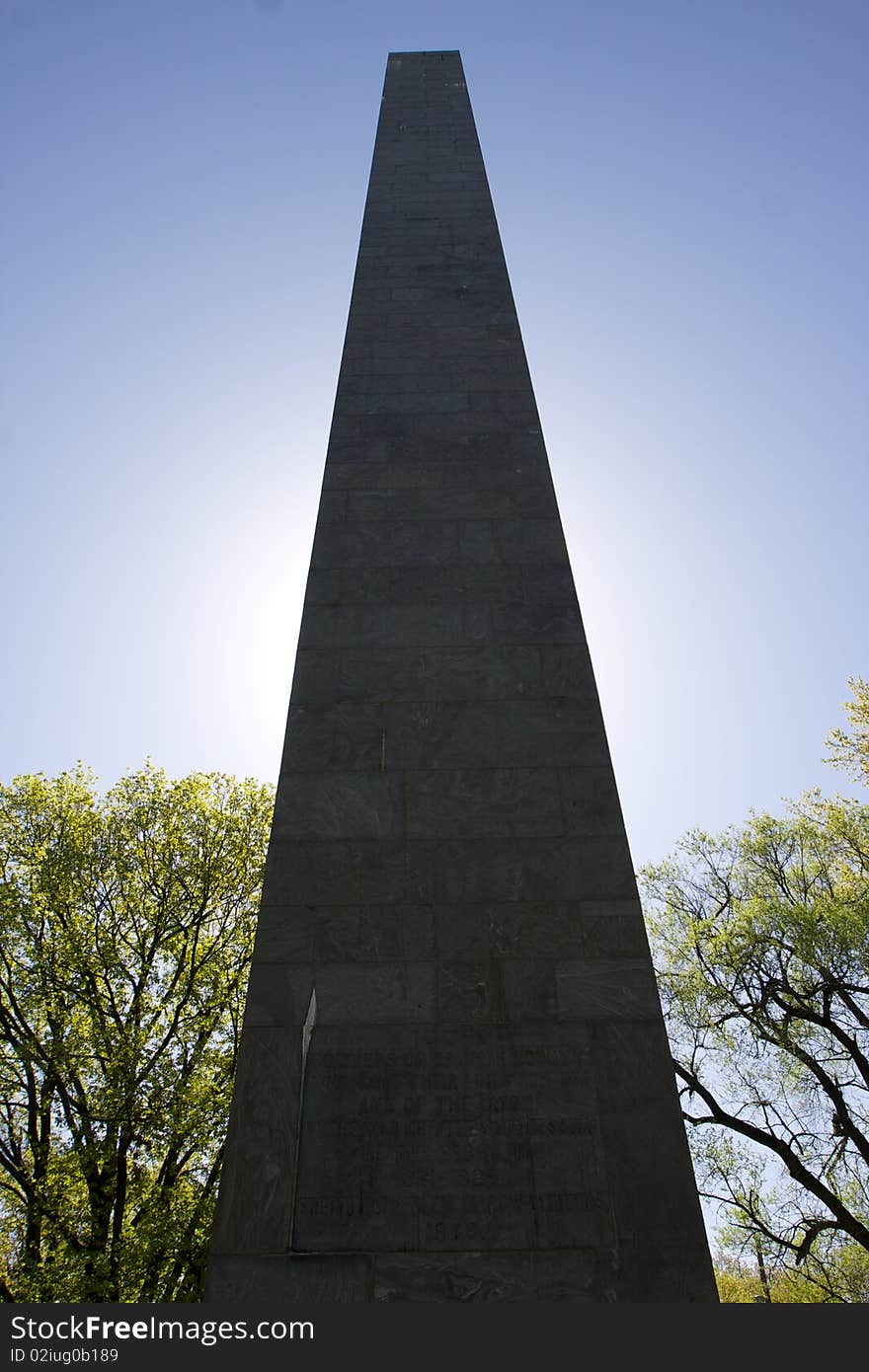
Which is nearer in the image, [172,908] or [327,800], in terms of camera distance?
[327,800]

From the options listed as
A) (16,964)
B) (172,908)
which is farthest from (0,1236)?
(172,908)

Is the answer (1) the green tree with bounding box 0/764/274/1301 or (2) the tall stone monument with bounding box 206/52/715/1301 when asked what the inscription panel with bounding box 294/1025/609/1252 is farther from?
(1) the green tree with bounding box 0/764/274/1301

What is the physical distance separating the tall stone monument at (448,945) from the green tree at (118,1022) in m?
10.3

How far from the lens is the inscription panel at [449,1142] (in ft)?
17.4

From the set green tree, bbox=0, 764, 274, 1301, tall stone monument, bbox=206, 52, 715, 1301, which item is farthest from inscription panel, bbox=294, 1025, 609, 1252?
green tree, bbox=0, 764, 274, 1301

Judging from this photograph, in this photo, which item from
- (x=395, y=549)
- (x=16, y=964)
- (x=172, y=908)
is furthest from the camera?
(x=172, y=908)

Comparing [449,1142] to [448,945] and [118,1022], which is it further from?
[118,1022]

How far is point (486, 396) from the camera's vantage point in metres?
10.4

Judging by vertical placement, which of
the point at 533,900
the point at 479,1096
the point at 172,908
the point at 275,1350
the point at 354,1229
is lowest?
the point at 275,1350

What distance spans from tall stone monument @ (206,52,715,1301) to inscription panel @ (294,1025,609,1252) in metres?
0.02

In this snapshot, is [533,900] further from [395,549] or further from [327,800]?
[395,549]

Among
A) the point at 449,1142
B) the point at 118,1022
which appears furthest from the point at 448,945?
the point at 118,1022

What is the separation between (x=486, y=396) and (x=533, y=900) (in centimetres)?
673

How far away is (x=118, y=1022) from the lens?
16.8 metres
